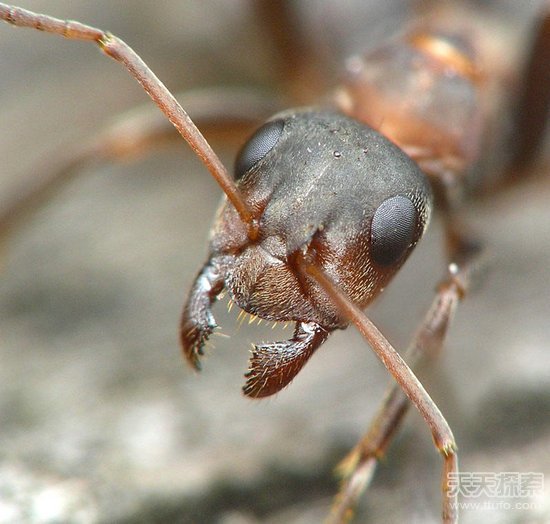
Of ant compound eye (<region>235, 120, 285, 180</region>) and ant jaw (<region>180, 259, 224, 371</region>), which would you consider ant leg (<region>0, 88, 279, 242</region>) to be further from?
ant jaw (<region>180, 259, 224, 371</region>)

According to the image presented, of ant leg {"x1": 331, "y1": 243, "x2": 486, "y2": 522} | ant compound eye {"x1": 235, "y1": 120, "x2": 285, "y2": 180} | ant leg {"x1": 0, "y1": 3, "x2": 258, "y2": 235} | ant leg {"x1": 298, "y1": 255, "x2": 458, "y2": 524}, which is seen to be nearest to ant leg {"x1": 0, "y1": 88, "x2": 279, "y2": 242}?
ant compound eye {"x1": 235, "y1": 120, "x2": 285, "y2": 180}

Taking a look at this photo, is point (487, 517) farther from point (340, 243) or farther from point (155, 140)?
point (155, 140)

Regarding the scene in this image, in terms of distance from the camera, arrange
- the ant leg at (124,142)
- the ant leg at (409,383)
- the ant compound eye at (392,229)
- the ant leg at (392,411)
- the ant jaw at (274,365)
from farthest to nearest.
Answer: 1. the ant leg at (124,142)
2. the ant leg at (392,411)
3. the ant compound eye at (392,229)
4. the ant jaw at (274,365)
5. the ant leg at (409,383)

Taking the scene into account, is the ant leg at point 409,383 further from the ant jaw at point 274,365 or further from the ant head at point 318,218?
the ant jaw at point 274,365

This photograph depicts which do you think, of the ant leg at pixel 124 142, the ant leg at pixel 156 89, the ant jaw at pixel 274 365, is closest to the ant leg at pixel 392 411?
the ant jaw at pixel 274 365

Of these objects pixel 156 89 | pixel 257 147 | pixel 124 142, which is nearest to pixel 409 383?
pixel 257 147

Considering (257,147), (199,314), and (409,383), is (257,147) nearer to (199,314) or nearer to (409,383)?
(199,314)
